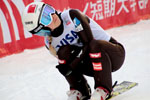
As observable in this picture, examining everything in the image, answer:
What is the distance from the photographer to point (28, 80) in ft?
9.85

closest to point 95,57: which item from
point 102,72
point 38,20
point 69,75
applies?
point 102,72

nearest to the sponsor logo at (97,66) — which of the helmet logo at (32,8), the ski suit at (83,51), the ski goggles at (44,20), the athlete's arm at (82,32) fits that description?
the ski suit at (83,51)

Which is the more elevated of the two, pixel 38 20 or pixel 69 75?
pixel 38 20

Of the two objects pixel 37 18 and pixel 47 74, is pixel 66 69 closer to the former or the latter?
pixel 37 18

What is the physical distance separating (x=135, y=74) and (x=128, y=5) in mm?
3310

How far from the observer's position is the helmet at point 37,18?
1795 mm

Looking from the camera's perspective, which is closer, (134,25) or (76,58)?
(76,58)

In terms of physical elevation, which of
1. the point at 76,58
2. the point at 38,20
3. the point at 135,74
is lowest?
the point at 135,74

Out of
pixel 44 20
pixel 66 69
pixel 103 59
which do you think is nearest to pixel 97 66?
pixel 103 59

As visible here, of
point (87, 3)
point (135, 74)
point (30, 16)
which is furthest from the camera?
point (87, 3)

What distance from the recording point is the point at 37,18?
1.80m

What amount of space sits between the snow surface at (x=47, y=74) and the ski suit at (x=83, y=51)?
0.28 meters

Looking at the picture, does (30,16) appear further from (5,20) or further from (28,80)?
(5,20)

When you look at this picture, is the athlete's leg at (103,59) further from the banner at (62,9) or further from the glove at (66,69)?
the banner at (62,9)
